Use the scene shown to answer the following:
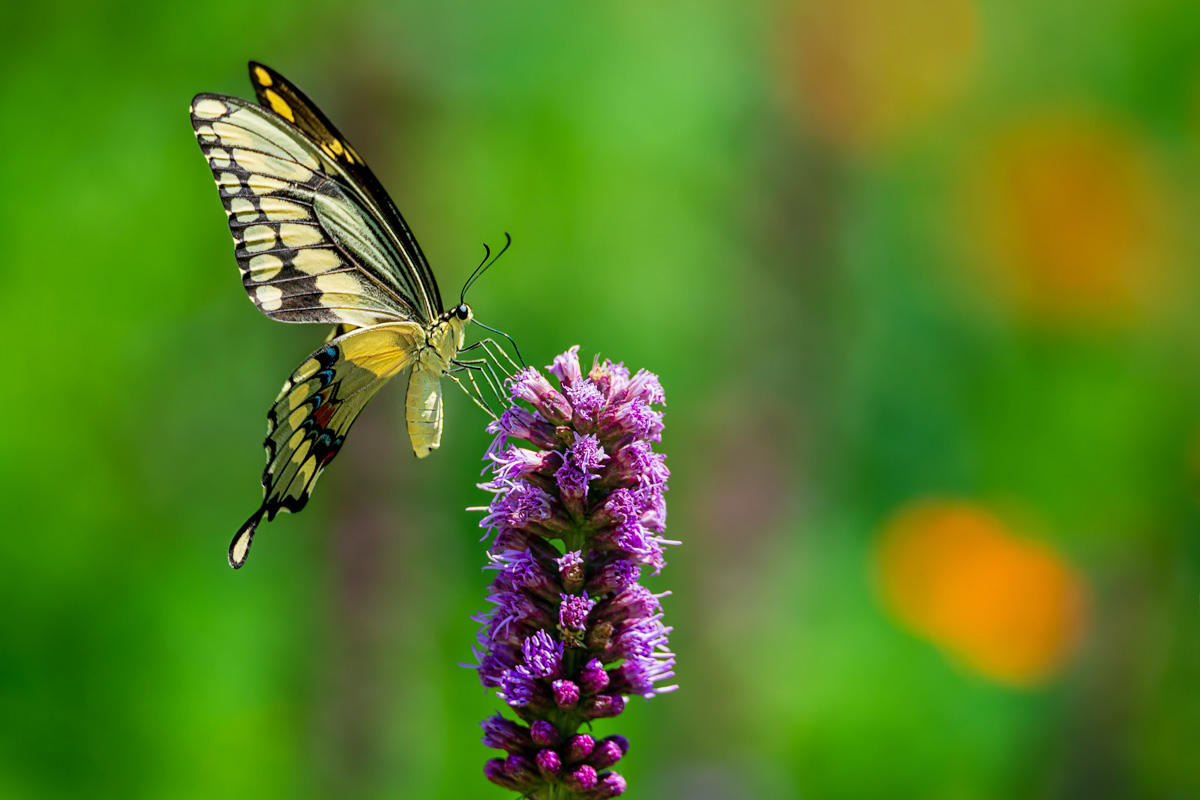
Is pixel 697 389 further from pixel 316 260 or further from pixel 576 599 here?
pixel 576 599

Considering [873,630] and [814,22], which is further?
[814,22]

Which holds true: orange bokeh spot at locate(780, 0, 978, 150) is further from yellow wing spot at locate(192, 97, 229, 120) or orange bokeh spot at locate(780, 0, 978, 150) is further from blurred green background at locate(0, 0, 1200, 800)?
yellow wing spot at locate(192, 97, 229, 120)

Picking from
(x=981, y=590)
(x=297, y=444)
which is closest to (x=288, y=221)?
(x=297, y=444)

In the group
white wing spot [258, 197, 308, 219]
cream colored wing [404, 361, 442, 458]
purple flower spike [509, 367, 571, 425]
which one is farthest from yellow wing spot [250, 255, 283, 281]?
purple flower spike [509, 367, 571, 425]

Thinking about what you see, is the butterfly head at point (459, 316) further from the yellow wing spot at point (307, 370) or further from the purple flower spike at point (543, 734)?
the purple flower spike at point (543, 734)

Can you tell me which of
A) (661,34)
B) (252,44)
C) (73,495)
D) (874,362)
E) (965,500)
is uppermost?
(661,34)

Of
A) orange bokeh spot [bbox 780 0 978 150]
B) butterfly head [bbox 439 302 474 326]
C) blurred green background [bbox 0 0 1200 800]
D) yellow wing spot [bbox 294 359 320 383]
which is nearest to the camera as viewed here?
yellow wing spot [bbox 294 359 320 383]

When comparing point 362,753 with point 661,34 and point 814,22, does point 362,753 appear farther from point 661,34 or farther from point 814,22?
point 814,22

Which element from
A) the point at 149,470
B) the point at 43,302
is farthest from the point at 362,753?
the point at 43,302
